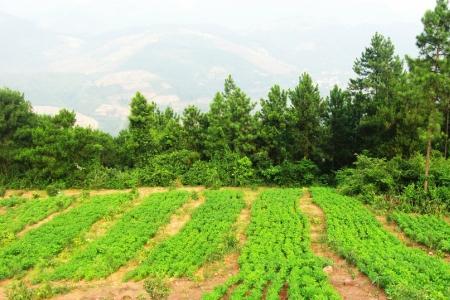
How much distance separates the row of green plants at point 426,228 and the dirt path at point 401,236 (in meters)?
0.21

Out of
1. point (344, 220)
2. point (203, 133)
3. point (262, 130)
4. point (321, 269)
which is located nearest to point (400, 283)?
point (321, 269)

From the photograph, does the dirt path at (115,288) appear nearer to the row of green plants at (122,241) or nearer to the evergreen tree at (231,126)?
the row of green plants at (122,241)

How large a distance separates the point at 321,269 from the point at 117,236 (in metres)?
13.1

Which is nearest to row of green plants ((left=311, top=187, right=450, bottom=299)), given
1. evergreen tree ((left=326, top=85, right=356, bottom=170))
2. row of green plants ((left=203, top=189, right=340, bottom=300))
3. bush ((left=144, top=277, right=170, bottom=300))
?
row of green plants ((left=203, top=189, right=340, bottom=300))

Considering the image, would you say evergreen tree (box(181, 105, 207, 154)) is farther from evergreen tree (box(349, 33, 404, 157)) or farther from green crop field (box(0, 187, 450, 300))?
evergreen tree (box(349, 33, 404, 157))

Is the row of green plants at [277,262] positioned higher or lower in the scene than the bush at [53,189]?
lower

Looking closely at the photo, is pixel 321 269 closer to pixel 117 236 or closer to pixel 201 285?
pixel 201 285

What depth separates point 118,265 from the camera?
22703 millimetres

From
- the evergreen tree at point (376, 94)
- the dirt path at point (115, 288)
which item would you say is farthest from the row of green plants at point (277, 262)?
the evergreen tree at point (376, 94)

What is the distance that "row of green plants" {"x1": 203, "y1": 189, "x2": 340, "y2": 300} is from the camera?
17.8 m

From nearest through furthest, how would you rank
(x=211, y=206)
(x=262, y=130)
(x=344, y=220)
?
(x=344, y=220), (x=211, y=206), (x=262, y=130)

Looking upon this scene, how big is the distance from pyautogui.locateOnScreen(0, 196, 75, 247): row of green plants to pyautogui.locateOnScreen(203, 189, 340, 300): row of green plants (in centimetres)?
1535

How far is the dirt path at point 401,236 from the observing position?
892 inches

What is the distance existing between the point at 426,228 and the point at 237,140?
67.9 feet
